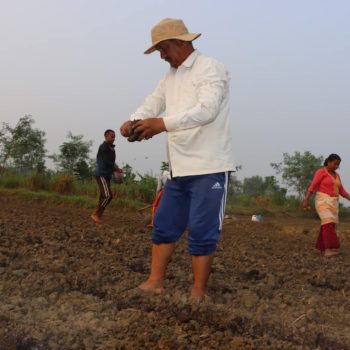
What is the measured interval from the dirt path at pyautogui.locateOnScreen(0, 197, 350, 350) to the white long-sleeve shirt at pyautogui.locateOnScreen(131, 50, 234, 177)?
0.76 metres

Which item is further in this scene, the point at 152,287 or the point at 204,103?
the point at 152,287

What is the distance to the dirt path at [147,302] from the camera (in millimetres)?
2531

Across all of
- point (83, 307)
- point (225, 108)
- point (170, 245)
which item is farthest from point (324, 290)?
point (83, 307)

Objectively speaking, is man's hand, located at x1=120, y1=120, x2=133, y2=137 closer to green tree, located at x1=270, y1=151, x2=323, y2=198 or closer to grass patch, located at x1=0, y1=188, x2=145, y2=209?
grass patch, located at x1=0, y1=188, x2=145, y2=209

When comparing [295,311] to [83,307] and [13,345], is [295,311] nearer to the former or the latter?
[83,307]

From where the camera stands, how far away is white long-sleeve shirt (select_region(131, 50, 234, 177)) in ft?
10.1

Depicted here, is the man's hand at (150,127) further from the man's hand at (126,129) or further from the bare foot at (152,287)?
the bare foot at (152,287)

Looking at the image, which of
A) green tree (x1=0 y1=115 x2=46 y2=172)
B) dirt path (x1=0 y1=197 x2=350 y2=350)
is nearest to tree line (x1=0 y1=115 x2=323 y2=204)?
green tree (x1=0 y1=115 x2=46 y2=172)

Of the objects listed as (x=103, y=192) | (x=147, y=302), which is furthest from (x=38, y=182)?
(x=147, y=302)

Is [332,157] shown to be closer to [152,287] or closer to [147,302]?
[152,287]

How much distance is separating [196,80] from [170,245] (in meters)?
1.00

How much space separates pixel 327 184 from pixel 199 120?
438 centimetres

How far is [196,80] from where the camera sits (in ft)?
10.4

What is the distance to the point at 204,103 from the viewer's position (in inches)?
120
